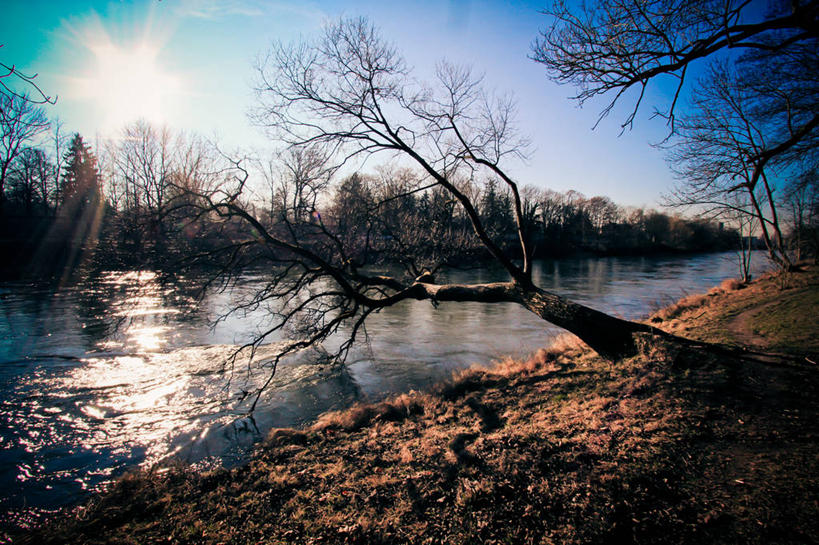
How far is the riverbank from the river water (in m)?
1.64

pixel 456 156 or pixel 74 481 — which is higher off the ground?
pixel 456 156

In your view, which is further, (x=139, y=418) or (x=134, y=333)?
(x=134, y=333)

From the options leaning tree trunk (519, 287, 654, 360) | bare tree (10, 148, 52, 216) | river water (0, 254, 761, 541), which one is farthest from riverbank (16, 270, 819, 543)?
bare tree (10, 148, 52, 216)

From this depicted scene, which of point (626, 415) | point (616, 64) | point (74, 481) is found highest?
point (616, 64)

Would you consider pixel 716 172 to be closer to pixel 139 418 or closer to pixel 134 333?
pixel 139 418

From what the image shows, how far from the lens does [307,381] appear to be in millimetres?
10906

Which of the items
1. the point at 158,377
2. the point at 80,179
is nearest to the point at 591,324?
the point at 158,377

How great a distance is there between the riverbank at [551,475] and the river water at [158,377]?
1.64 m

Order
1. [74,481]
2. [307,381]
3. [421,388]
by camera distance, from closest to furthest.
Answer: [74,481]
[421,388]
[307,381]

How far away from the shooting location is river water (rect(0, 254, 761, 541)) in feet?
23.0

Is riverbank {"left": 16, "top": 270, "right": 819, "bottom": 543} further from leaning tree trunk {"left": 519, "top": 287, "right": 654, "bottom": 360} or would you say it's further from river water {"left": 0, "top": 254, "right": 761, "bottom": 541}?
river water {"left": 0, "top": 254, "right": 761, "bottom": 541}

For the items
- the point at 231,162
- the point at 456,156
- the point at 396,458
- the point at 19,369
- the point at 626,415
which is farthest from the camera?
the point at 19,369

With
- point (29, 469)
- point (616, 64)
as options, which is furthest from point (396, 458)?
point (29, 469)

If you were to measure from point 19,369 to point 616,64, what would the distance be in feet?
58.6
